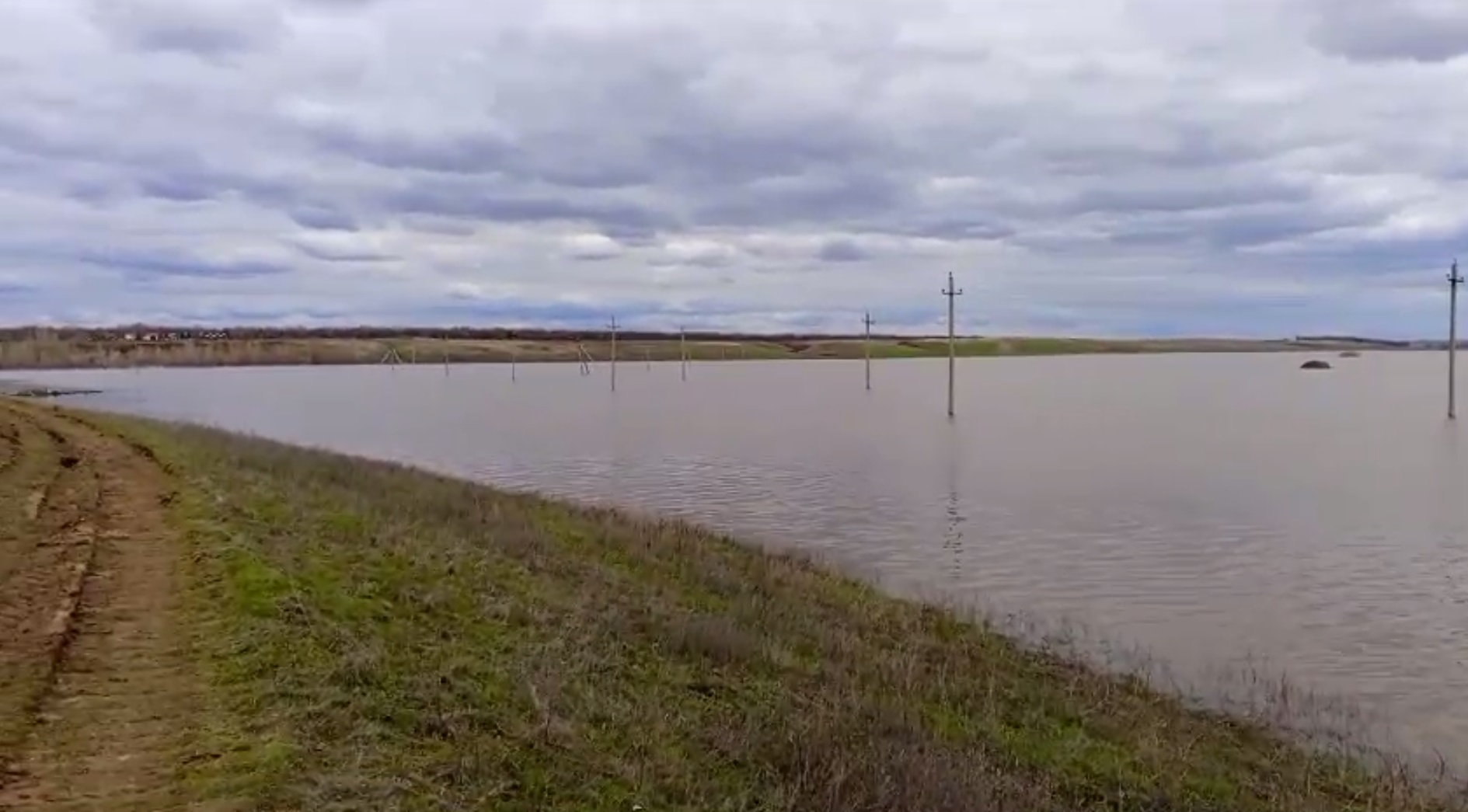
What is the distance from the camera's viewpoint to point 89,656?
29.0ft

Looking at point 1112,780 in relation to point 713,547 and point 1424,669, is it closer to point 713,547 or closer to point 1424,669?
point 1424,669

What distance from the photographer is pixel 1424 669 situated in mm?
14922

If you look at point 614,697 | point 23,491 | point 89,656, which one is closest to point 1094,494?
point 23,491

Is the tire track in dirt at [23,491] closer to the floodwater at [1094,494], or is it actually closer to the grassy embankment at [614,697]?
the grassy embankment at [614,697]

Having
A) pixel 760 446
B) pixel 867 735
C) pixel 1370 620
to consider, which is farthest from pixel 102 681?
pixel 760 446

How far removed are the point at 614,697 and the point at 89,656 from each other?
3.67 m

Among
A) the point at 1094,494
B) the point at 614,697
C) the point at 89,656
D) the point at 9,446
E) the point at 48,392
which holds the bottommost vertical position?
the point at 1094,494

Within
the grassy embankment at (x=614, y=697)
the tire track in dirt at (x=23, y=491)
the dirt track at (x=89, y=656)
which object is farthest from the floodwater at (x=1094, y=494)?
the tire track in dirt at (x=23, y=491)

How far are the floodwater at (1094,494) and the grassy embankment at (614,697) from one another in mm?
3305

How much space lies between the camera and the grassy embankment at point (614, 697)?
7.33 m

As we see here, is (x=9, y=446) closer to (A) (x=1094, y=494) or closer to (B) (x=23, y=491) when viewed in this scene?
(B) (x=23, y=491)

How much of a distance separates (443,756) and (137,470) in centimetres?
1592

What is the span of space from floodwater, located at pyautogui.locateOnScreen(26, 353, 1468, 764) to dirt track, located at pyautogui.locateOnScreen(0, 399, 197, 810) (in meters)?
11.1

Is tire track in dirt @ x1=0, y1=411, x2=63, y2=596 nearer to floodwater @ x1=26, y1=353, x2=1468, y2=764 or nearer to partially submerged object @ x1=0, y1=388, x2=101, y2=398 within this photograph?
floodwater @ x1=26, y1=353, x2=1468, y2=764
